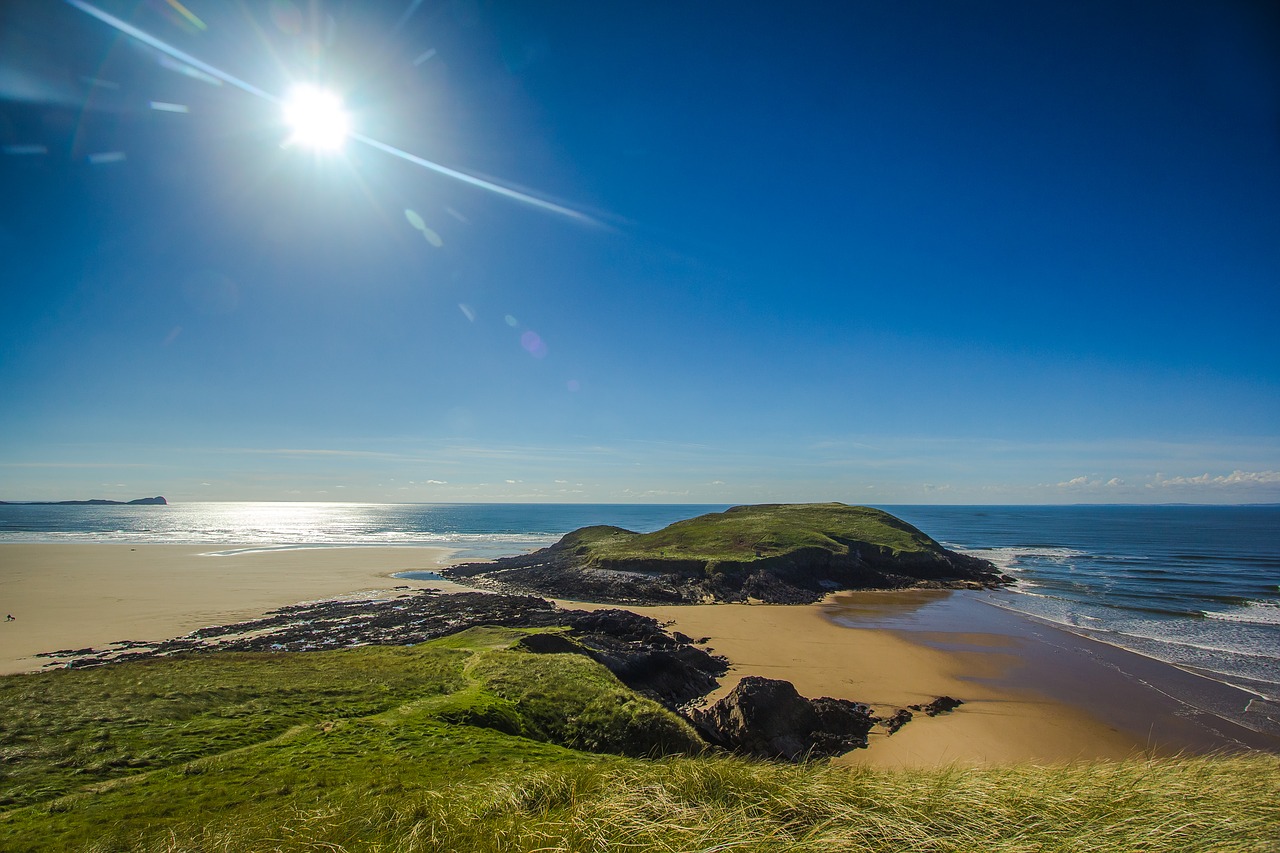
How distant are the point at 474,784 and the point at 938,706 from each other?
2018 centimetres

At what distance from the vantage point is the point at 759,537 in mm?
59688

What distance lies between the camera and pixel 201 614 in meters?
37.9

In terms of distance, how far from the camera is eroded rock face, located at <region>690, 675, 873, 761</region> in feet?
51.7

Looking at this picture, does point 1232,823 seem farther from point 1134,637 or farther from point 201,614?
point 201,614

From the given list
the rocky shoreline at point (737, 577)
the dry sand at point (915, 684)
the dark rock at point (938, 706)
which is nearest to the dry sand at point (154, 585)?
the rocky shoreline at point (737, 577)

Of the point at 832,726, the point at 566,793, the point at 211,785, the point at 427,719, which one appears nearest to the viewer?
the point at 566,793

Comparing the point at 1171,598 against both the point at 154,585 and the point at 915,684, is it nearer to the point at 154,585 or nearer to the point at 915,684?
the point at 915,684

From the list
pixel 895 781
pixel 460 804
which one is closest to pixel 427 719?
pixel 460 804

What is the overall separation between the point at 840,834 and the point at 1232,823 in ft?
14.4

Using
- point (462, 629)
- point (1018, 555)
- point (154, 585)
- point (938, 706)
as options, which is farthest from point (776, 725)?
point (1018, 555)

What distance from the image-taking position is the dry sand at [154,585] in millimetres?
32719

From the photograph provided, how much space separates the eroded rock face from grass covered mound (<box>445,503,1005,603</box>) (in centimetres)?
2706

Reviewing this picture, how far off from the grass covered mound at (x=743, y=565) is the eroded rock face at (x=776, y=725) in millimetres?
27059

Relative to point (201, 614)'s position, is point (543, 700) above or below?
above
